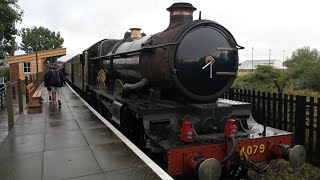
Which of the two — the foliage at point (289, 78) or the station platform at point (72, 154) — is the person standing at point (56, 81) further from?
the foliage at point (289, 78)

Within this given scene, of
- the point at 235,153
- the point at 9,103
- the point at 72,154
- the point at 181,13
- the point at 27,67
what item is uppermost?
the point at 181,13

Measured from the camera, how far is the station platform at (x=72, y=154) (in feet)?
14.6

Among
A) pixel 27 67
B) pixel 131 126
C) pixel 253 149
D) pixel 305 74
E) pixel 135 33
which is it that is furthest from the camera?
pixel 27 67

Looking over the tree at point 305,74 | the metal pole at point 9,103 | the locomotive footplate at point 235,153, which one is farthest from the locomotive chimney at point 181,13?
the tree at point 305,74

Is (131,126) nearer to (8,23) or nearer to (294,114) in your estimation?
(294,114)

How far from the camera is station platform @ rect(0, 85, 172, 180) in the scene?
4.44 m

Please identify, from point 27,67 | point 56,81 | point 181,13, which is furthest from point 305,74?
point 27,67

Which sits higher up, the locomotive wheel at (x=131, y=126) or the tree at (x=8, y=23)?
the tree at (x=8, y=23)

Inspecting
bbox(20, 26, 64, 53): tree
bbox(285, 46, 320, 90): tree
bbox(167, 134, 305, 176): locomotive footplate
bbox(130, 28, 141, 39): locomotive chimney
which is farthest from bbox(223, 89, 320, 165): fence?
bbox(20, 26, 64, 53): tree

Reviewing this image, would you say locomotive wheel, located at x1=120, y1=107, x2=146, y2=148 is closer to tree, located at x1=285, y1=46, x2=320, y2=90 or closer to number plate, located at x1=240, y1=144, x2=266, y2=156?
number plate, located at x1=240, y1=144, x2=266, y2=156

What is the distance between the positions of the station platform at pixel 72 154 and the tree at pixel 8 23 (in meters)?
10.1

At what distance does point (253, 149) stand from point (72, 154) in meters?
3.08

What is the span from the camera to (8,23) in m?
17.0

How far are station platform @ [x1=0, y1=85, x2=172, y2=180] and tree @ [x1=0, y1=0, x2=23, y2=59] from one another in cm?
1008
